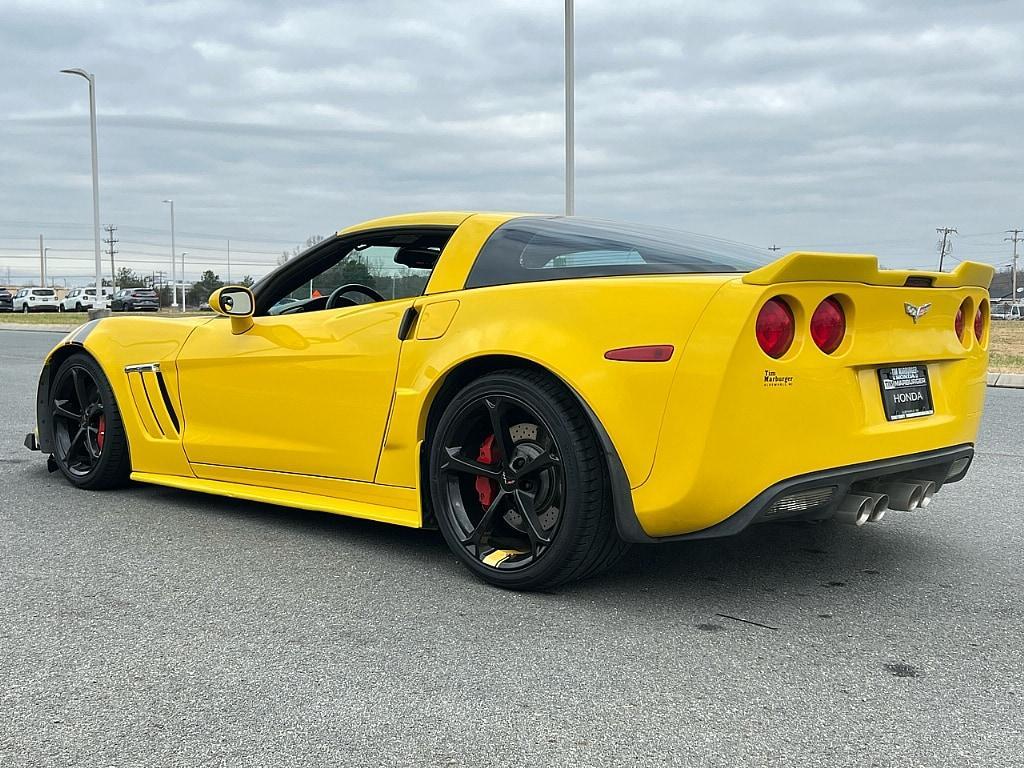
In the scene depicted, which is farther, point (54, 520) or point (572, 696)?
point (54, 520)

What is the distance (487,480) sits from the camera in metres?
3.83

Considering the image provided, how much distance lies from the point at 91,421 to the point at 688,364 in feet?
11.6

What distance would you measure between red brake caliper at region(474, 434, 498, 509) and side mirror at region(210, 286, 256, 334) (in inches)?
55.3

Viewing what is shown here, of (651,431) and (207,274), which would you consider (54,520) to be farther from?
(207,274)

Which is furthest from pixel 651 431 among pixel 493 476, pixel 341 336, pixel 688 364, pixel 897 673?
pixel 341 336

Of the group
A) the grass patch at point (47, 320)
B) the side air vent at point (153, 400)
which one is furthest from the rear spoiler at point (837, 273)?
the grass patch at point (47, 320)

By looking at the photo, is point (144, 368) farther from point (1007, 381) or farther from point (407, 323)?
point (1007, 381)

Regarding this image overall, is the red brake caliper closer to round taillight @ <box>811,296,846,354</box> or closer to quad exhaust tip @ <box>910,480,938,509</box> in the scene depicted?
round taillight @ <box>811,296,846,354</box>

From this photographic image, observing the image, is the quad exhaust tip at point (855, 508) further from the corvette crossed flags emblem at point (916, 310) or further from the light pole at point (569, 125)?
the light pole at point (569, 125)

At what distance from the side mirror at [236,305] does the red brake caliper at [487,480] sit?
1404 millimetres

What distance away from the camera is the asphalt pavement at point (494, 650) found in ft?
8.10

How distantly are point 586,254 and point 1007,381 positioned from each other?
10550 millimetres

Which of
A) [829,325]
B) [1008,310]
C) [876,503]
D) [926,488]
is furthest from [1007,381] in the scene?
[1008,310]

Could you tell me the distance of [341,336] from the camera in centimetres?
422
